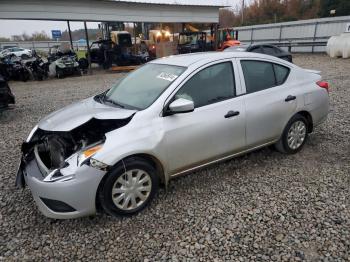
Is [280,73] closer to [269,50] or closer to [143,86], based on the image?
[143,86]

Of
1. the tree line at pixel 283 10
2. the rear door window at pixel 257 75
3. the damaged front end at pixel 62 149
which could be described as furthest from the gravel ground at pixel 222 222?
the tree line at pixel 283 10

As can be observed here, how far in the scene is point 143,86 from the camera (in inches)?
139

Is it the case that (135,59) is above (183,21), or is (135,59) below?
below

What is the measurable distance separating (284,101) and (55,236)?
3.23 metres

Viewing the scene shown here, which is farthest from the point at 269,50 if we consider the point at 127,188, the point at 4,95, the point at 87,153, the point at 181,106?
the point at 87,153

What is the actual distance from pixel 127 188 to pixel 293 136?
263 cm

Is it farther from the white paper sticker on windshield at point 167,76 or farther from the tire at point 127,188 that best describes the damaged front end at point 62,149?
the white paper sticker on windshield at point 167,76

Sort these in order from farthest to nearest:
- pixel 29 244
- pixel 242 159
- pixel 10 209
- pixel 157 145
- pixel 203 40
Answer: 1. pixel 203 40
2. pixel 242 159
3. pixel 10 209
4. pixel 157 145
5. pixel 29 244

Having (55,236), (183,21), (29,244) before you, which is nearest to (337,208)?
(55,236)

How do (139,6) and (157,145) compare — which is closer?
(157,145)

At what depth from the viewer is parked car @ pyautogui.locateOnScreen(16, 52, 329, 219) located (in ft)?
8.84

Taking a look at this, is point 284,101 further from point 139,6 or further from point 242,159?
point 139,6

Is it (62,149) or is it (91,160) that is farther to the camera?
(62,149)

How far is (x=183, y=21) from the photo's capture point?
755 inches
